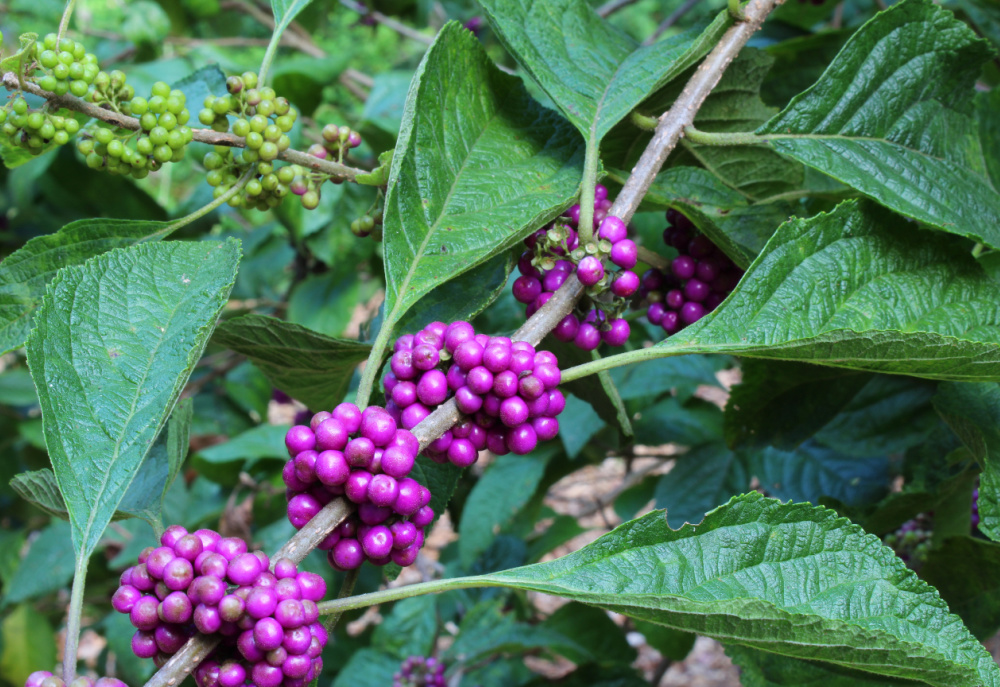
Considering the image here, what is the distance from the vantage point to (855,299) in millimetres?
872

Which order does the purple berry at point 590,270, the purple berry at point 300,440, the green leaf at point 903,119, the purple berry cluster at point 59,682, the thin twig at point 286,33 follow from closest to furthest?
the purple berry cluster at point 59,682 < the purple berry at point 300,440 < the purple berry at point 590,270 < the green leaf at point 903,119 < the thin twig at point 286,33

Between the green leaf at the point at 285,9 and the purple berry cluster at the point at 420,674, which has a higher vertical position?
the green leaf at the point at 285,9

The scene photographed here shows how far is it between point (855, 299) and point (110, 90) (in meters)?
0.86

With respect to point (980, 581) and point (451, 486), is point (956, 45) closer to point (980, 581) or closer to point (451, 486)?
point (980, 581)

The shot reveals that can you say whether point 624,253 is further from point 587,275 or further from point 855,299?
point 855,299

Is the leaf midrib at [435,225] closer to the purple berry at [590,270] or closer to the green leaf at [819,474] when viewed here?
the purple berry at [590,270]

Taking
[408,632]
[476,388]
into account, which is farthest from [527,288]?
[408,632]

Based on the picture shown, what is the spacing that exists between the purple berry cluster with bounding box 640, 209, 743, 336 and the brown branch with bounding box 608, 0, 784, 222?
0.11 m

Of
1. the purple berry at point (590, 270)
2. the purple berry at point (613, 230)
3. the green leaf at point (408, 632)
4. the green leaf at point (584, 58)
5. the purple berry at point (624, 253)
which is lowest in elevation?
the green leaf at point (408, 632)

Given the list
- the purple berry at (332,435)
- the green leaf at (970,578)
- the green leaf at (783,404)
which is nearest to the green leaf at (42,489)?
the purple berry at (332,435)

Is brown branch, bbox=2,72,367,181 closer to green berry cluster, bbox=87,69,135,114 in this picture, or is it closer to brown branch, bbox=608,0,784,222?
green berry cluster, bbox=87,69,135,114

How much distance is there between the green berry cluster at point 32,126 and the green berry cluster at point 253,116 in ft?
0.47

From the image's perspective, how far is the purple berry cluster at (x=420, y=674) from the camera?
1.94 meters

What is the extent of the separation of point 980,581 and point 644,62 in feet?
2.78
